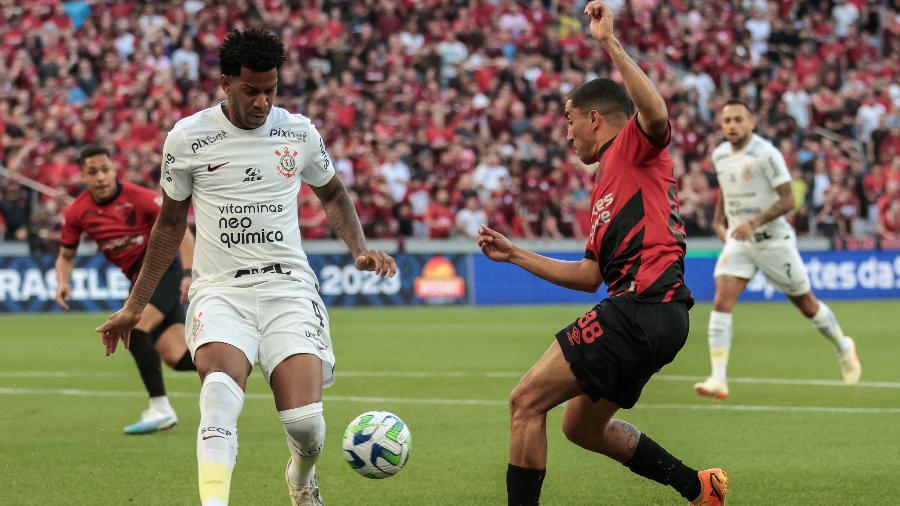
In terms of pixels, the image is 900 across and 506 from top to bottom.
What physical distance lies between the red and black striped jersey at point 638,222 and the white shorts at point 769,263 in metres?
6.94

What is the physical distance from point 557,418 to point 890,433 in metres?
2.68

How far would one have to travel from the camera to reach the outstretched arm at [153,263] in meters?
6.93

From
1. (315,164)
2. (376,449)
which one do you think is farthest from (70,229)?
(376,449)

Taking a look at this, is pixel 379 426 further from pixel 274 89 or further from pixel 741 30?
pixel 741 30

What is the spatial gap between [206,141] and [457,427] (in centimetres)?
487

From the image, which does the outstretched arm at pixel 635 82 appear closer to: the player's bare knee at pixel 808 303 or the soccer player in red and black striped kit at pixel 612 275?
the soccer player in red and black striped kit at pixel 612 275

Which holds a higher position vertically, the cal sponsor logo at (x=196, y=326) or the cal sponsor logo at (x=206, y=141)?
the cal sponsor logo at (x=206, y=141)

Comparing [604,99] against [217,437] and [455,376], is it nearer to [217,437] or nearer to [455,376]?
[217,437]

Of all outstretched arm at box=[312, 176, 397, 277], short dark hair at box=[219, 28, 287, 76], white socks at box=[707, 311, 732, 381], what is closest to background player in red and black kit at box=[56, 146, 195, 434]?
outstretched arm at box=[312, 176, 397, 277]

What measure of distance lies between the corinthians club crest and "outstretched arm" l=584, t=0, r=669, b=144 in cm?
165

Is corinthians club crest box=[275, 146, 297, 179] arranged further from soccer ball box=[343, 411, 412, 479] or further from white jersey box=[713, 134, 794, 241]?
white jersey box=[713, 134, 794, 241]

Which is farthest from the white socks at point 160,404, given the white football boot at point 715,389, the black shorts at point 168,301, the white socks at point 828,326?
the white socks at point 828,326

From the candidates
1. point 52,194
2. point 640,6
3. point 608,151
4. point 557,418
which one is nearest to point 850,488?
point 608,151

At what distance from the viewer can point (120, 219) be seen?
11242 millimetres
